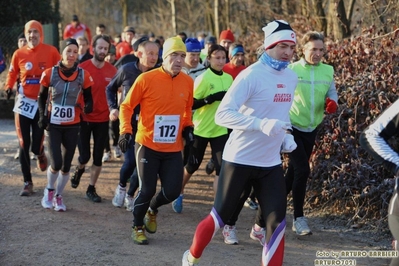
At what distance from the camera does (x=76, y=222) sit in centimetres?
771

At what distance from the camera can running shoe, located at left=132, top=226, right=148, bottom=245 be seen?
691 centimetres

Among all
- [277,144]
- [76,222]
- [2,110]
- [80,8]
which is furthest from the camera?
[80,8]

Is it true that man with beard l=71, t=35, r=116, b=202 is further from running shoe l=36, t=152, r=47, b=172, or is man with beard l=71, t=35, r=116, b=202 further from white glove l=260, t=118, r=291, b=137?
white glove l=260, t=118, r=291, b=137

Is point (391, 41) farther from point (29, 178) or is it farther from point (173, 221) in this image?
point (29, 178)

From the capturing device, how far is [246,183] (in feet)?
18.3

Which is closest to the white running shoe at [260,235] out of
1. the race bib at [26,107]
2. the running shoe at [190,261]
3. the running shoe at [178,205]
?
the running shoe at [190,261]

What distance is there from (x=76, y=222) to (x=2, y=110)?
350 inches

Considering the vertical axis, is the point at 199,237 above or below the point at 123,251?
above

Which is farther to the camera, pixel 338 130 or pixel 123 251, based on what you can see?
pixel 338 130

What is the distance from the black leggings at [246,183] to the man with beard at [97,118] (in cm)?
349

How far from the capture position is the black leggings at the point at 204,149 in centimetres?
768

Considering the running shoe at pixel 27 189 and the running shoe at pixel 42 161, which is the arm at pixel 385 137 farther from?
the running shoe at pixel 42 161

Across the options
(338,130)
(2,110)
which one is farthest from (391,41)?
(2,110)

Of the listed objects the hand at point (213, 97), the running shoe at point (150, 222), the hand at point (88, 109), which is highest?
the hand at point (213, 97)
